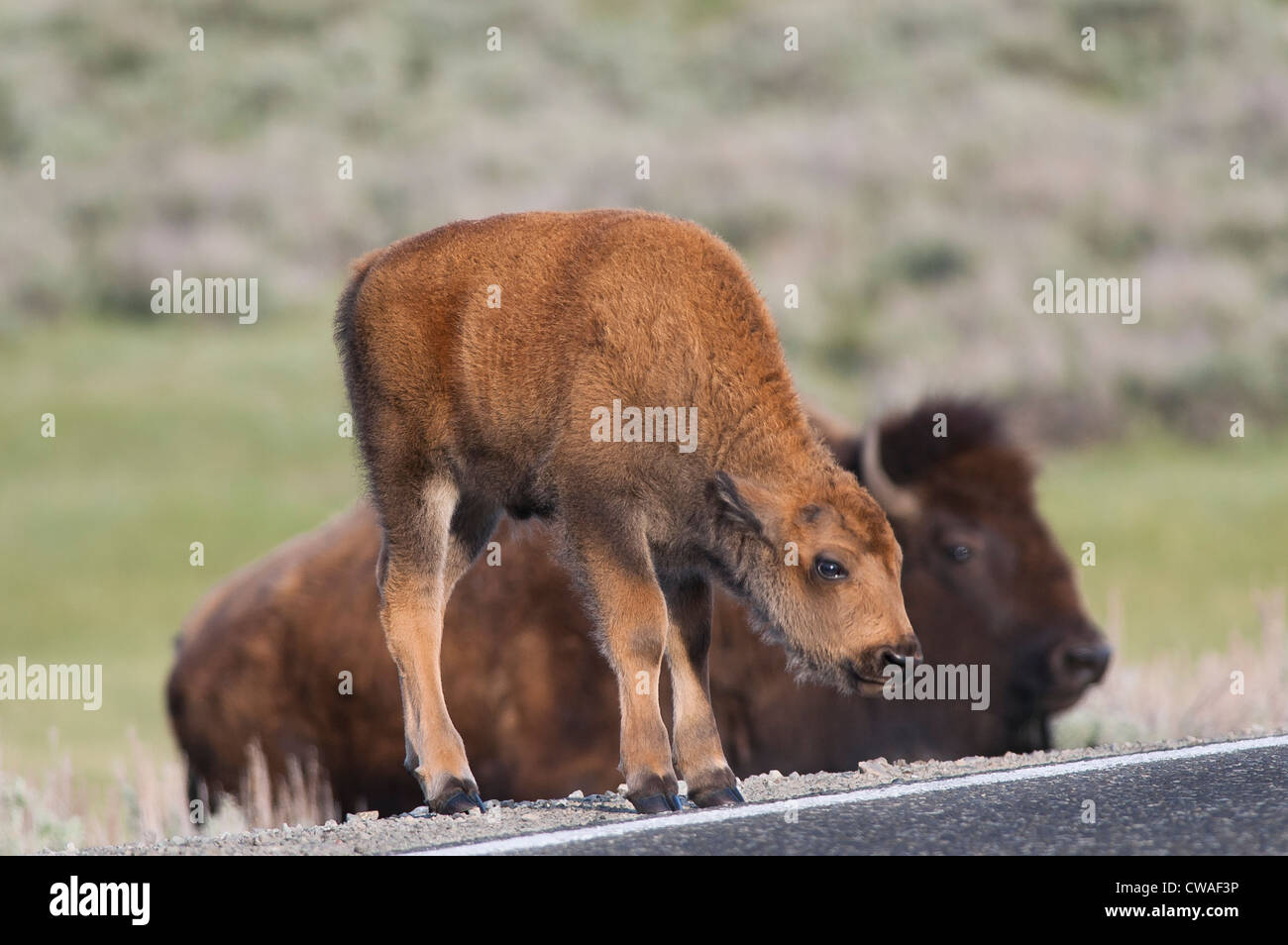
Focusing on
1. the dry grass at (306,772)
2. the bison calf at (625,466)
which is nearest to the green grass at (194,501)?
the dry grass at (306,772)

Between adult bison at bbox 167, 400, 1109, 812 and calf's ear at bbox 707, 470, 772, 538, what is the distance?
10.2 ft

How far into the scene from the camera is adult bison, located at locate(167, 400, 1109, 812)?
8.30 metres

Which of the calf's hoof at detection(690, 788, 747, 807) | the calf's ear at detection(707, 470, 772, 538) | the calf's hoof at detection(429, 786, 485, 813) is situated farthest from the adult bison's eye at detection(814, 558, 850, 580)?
the calf's hoof at detection(429, 786, 485, 813)

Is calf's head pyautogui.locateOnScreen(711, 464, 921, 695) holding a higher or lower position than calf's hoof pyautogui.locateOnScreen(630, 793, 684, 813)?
higher

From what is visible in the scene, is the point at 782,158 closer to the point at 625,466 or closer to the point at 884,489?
the point at 884,489

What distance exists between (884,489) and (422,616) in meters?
3.15

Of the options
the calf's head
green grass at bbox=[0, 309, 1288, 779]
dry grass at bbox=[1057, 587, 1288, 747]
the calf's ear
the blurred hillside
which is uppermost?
the blurred hillside

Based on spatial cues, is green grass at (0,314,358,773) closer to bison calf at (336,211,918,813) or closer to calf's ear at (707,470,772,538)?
bison calf at (336,211,918,813)

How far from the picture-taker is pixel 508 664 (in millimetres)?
8414

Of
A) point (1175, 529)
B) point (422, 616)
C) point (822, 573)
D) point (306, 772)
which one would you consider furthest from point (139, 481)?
point (822, 573)

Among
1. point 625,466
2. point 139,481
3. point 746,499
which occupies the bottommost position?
point 746,499

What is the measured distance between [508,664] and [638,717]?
10.1 ft

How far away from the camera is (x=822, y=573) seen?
17.2ft

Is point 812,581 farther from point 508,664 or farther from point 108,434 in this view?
point 108,434
